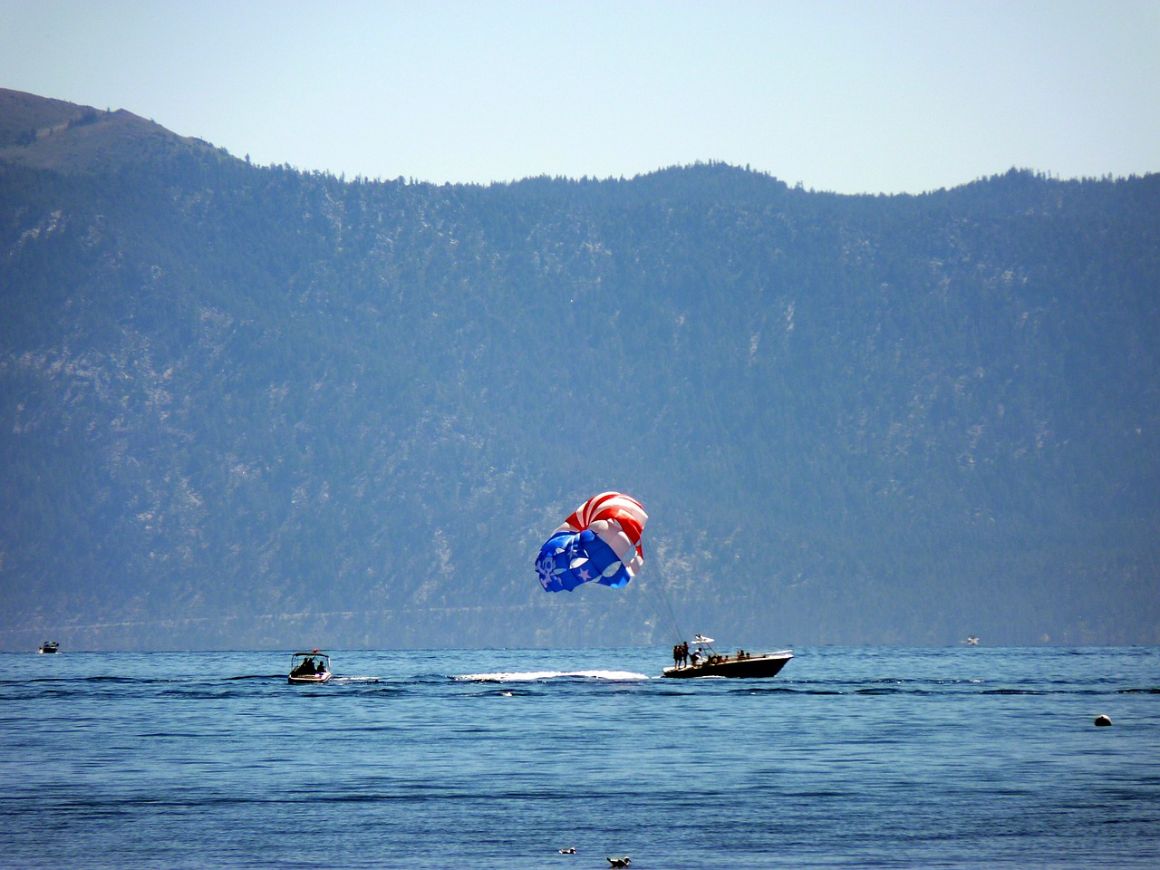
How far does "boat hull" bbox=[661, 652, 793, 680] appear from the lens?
13988 cm

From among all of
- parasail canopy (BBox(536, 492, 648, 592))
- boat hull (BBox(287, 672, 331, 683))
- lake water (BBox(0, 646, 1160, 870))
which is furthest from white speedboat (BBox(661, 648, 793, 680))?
boat hull (BBox(287, 672, 331, 683))

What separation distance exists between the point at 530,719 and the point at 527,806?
45.3 meters

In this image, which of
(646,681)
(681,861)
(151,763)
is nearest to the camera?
(681,861)

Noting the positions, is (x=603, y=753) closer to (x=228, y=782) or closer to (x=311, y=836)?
(x=228, y=782)

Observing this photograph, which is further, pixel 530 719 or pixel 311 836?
pixel 530 719

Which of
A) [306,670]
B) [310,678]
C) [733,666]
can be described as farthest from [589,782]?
[306,670]

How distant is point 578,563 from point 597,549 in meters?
1.48

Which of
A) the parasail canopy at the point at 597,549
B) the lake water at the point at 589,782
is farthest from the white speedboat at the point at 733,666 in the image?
the parasail canopy at the point at 597,549

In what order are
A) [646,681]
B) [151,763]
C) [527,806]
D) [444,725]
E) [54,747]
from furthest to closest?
[646,681], [444,725], [54,747], [151,763], [527,806]

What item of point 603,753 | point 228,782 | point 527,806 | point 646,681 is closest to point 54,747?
point 228,782

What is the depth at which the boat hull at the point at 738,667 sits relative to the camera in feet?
459

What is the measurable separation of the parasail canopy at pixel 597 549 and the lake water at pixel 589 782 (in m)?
8.53

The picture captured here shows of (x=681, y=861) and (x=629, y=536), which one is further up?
(x=629, y=536)

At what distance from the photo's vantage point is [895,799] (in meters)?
70.6
